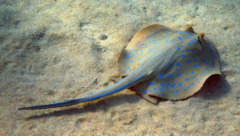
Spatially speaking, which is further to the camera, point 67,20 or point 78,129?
point 67,20

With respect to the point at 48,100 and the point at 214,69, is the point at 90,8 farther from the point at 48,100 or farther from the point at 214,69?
the point at 214,69

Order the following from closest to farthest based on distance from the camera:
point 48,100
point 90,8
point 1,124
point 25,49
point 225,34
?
point 1,124 < point 48,100 < point 25,49 < point 225,34 < point 90,8

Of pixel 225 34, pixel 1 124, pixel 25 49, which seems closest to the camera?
pixel 1 124

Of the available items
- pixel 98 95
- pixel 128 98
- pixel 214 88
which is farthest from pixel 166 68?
pixel 98 95

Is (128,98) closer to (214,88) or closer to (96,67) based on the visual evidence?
(96,67)

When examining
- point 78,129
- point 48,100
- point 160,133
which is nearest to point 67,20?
point 48,100

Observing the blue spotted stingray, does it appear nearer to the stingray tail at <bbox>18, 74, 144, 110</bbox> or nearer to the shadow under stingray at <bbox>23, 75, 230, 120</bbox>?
the stingray tail at <bbox>18, 74, 144, 110</bbox>

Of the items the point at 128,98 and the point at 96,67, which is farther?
the point at 96,67
